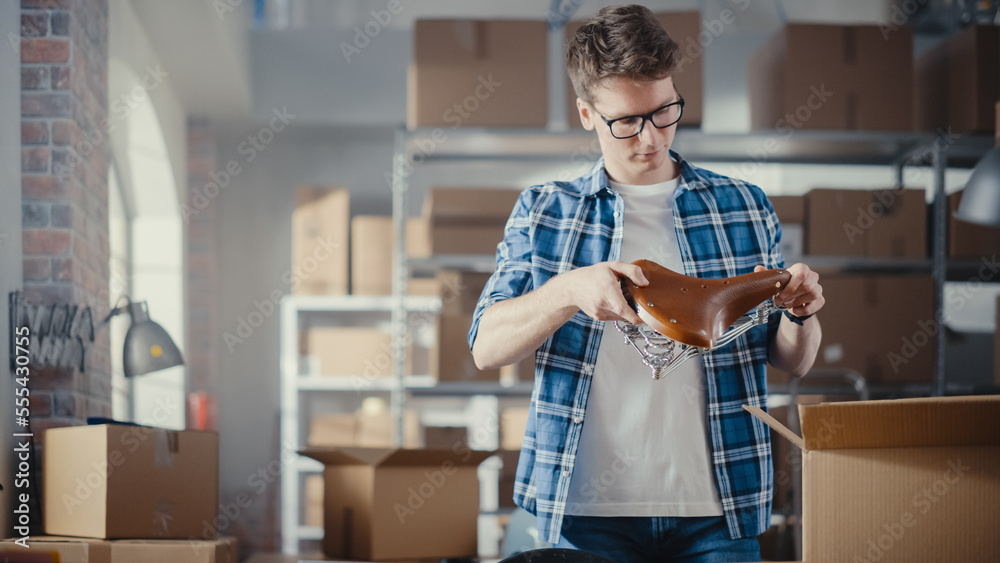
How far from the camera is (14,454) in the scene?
2.03 meters

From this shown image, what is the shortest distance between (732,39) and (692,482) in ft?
13.3

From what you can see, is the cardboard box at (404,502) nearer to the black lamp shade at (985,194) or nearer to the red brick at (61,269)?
the red brick at (61,269)

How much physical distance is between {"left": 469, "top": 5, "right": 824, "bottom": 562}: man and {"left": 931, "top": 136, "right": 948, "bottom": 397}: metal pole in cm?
230

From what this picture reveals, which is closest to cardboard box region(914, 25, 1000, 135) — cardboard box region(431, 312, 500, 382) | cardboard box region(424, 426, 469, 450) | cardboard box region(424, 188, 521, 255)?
cardboard box region(424, 188, 521, 255)

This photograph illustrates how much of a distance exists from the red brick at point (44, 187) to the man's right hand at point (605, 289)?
165cm

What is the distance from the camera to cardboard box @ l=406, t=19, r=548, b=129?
10.8 ft

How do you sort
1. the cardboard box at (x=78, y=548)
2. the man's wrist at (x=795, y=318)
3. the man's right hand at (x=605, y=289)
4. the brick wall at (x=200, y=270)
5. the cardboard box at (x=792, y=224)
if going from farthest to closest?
the brick wall at (x=200, y=270), the cardboard box at (x=792, y=224), the cardboard box at (x=78, y=548), the man's wrist at (x=795, y=318), the man's right hand at (x=605, y=289)

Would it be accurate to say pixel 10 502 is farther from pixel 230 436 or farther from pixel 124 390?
pixel 230 436

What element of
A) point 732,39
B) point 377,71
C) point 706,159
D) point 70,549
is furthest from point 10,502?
point 732,39

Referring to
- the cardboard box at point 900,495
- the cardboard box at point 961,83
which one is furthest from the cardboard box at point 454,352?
the cardboard box at point 900,495

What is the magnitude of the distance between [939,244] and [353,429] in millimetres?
2804
